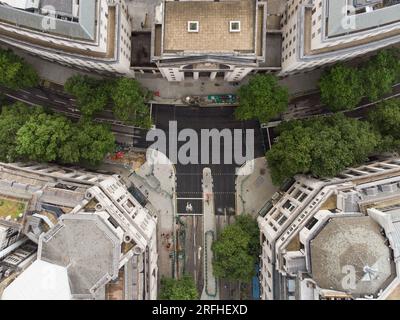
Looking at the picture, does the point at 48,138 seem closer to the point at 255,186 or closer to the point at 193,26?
the point at 193,26

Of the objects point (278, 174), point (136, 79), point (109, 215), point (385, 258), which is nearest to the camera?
point (385, 258)

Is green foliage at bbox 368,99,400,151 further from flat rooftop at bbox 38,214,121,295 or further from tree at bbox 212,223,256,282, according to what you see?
flat rooftop at bbox 38,214,121,295

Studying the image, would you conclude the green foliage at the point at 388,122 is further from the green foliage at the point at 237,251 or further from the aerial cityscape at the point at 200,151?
the green foliage at the point at 237,251

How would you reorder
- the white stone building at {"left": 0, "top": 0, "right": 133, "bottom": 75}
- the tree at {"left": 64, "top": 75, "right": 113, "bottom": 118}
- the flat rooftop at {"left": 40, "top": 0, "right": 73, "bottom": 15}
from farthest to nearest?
the tree at {"left": 64, "top": 75, "right": 113, "bottom": 118}, the white stone building at {"left": 0, "top": 0, "right": 133, "bottom": 75}, the flat rooftop at {"left": 40, "top": 0, "right": 73, "bottom": 15}

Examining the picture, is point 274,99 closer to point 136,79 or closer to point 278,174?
point 278,174

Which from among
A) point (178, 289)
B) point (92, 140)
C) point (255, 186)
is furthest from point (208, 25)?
point (178, 289)

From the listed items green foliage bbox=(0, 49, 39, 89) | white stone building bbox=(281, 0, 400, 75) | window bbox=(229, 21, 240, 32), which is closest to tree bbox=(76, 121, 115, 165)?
green foliage bbox=(0, 49, 39, 89)
